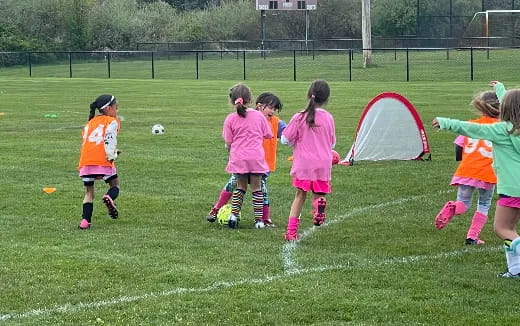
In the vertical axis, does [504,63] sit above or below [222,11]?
below

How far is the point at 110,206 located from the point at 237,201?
1.42m

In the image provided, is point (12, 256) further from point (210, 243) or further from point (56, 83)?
point (56, 83)

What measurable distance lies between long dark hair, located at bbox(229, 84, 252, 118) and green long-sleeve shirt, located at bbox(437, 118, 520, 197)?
3212mm

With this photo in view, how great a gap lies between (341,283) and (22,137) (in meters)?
13.6

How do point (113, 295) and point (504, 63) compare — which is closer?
point (113, 295)

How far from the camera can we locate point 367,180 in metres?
13.6

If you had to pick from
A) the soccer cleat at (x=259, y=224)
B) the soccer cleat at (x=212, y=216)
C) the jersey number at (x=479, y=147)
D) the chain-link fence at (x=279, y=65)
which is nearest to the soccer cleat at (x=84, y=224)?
the soccer cleat at (x=212, y=216)

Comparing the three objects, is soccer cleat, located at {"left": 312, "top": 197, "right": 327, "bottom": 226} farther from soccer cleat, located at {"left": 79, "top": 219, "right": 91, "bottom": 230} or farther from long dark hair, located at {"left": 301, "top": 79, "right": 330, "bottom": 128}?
soccer cleat, located at {"left": 79, "top": 219, "right": 91, "bottom": 230}

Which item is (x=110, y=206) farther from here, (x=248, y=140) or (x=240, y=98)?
(x=240, y=98)

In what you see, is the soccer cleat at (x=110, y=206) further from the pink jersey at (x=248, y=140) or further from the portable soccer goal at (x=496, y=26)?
the portable soccer goal at (x=496, y=26)

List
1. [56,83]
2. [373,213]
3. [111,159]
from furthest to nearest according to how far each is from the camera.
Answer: [56,83], [373,213], [111,159]

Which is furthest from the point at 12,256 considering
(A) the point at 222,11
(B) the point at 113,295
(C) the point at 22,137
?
(A) the point at 222,11

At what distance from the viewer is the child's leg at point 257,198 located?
10109 millimetres

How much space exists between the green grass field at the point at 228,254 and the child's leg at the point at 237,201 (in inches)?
5.6
